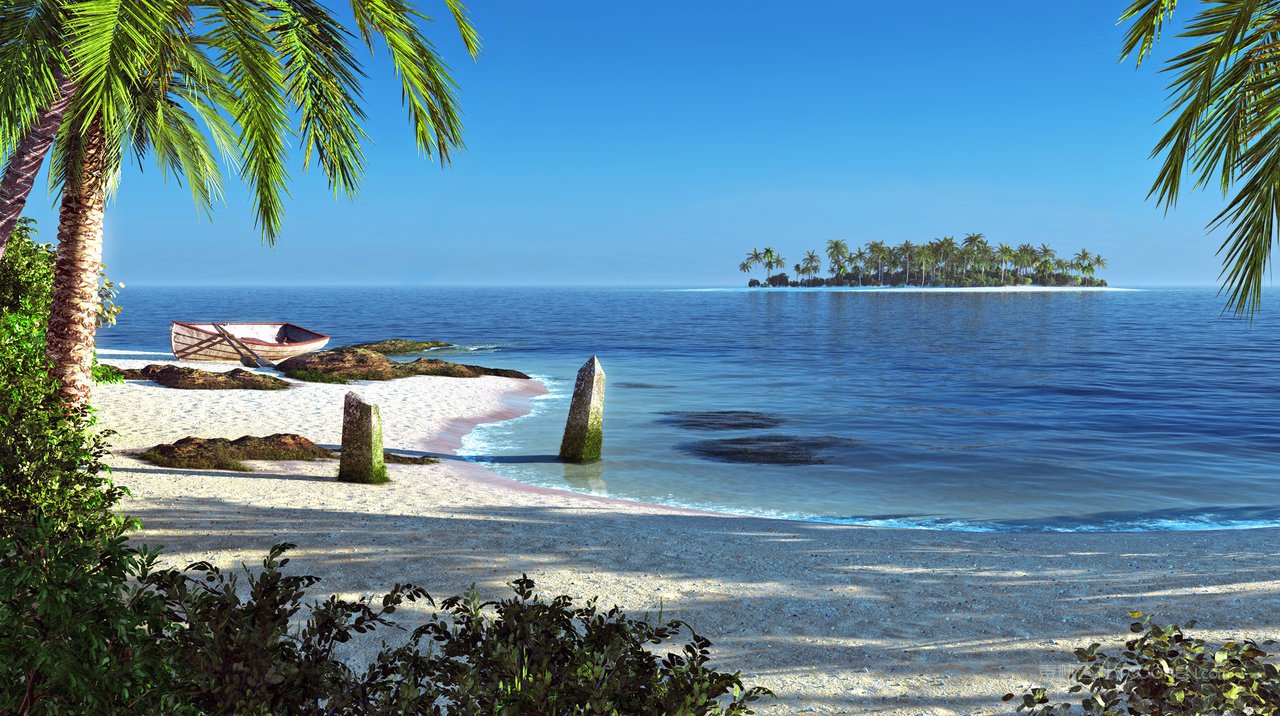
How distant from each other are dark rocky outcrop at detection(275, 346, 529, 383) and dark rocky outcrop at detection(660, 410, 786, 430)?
10.3 m

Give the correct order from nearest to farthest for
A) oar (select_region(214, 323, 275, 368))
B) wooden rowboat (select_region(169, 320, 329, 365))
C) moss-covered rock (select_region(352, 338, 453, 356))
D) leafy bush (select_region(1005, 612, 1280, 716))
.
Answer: leafy bush (select_region(1005, 612, 1280, 716))
oar (select_region(214, 323, 275, 368))
wooden rowboat (select_region(169, 320, 329, 365))
moss-covered rock (select_region(352, 338, 453, 356))

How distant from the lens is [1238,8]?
8.23m

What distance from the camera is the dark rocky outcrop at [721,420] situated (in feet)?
80.4

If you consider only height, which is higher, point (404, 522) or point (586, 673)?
point (586, 673)

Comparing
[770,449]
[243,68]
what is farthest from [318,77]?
[770,449]

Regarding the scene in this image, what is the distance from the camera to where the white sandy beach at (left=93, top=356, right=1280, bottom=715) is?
255 inches

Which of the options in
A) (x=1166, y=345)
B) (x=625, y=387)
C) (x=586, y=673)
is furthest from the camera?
(x=1166, y=345)

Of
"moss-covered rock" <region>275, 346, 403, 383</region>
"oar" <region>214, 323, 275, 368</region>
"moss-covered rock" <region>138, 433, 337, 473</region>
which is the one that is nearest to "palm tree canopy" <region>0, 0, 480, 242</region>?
"moss-covered rock" <region>138, 433, 337, 473</region>

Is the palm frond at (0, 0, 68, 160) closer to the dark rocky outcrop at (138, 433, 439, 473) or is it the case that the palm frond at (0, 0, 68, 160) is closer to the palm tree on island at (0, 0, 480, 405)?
the palm tree on island at (0, 0, 480, 405)

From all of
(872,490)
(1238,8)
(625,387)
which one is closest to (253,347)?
(625,387)

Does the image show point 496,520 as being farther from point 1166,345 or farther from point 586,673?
point 1166,345

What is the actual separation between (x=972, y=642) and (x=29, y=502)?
26.7ft

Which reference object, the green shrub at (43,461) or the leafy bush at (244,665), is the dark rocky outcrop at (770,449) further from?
the leafy bush at (244,665)

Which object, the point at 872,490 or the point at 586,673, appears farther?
the point at 872,490
